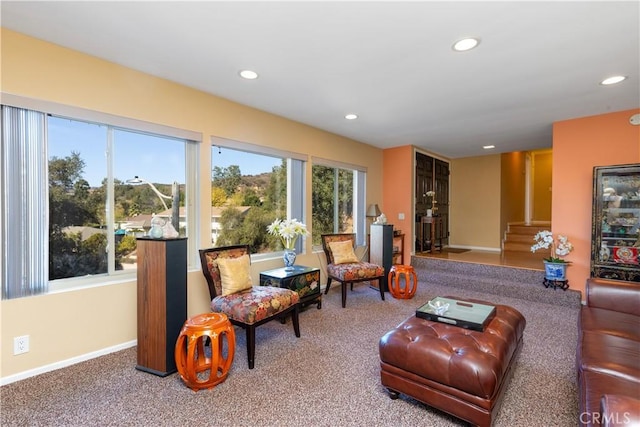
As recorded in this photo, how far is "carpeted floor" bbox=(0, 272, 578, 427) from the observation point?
71.9 inches

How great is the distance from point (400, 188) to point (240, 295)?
4.13 meters

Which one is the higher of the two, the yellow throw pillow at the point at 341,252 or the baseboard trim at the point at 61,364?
the yellow throw pillow at the point at 341,252

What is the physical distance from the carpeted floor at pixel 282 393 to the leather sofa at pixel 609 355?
0.43 metres

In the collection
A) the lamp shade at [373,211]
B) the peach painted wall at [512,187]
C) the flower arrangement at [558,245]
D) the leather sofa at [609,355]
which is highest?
the peach painted wall at [512,187]

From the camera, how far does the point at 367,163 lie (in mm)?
5742

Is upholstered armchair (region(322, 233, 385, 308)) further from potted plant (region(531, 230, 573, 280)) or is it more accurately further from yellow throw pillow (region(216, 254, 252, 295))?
potted plant (region(531, 230, 573, 280))

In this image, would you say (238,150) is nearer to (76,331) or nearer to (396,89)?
(396,89)

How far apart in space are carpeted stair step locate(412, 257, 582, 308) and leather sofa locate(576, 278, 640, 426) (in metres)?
1.70

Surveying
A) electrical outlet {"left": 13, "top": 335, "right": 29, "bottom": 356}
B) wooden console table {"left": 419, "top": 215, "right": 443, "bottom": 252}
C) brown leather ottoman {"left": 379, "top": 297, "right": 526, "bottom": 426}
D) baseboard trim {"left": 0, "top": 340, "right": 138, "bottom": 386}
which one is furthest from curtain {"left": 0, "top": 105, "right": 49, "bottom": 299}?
wooden console table {"left": 419, "top": 215, "right": 443, "bottom": 252}

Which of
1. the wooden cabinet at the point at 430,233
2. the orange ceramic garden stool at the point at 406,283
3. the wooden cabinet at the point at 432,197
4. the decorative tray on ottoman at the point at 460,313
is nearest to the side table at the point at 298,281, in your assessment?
the orange ceramic garden stool at the point at 406,283

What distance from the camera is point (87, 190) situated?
2.60 meters

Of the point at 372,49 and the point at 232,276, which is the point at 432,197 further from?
the point at 232,276

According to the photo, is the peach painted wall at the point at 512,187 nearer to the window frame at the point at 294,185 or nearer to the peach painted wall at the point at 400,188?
the peach painted wall at the point at 400,188

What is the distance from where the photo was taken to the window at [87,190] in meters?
2.21
